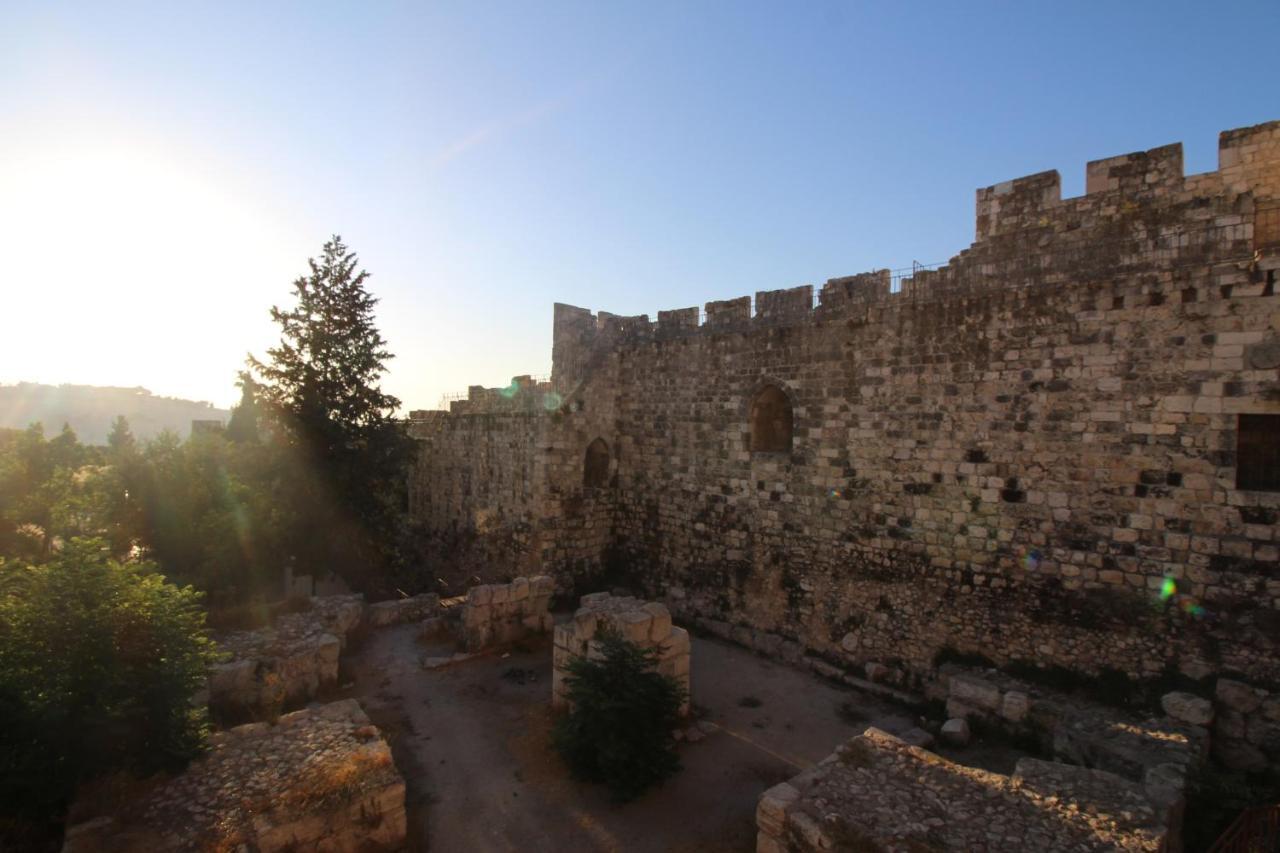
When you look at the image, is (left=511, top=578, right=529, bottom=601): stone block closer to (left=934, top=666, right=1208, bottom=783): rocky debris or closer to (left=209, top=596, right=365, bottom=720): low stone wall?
(left=209, top=596, right=365, bottom=720): low stone wall

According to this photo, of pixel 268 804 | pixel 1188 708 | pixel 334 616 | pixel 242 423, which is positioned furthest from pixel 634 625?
pixel 242 423

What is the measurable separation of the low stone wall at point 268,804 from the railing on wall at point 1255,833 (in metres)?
7.62

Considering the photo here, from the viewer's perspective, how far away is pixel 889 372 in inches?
400

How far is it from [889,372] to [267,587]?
46.8 feet

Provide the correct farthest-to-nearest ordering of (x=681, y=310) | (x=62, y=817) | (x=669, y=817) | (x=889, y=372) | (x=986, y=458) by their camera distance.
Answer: (x=681, y=310) → (x=889, y=372) → (x=986, y=458) → (x=669, y=817) → (x=62, y=817)

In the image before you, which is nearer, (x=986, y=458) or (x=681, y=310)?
(x=986, y=458)

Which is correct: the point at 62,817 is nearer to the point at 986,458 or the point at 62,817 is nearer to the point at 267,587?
the point at 267,587

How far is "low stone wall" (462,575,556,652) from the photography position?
11.2m

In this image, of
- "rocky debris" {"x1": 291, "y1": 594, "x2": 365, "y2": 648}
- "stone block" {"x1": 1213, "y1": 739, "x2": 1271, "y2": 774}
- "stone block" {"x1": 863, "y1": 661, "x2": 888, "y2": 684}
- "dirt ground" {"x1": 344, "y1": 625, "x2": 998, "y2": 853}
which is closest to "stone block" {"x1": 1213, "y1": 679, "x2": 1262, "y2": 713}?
"stone block" {"x1": 1213, "y1": 739, "x2": 1271, "y2": 774}

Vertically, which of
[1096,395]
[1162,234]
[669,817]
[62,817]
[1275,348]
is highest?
[1162,234]

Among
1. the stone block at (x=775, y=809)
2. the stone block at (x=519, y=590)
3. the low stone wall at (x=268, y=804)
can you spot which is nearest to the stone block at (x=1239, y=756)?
the stone block at (x=775, y=809)

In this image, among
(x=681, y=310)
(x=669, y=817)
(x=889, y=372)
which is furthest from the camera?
(x=681, y=310)

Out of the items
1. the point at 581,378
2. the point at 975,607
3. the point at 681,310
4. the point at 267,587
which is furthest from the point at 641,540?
the point at 267,587

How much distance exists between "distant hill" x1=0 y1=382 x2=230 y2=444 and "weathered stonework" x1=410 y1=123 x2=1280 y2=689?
97.8 m
